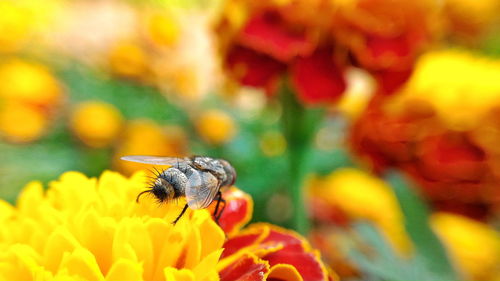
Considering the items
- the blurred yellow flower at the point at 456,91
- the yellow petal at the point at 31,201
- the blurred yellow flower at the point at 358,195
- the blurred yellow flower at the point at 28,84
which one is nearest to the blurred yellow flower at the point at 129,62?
the blurred yellow flower at the point at 28,84

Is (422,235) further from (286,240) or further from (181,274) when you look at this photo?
(181,274)

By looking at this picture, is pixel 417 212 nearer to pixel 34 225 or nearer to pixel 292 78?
pixel 292 78

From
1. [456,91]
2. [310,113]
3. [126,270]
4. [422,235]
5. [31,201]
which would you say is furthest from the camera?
[456,91]

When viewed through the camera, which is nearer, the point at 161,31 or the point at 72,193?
the point at 72,193

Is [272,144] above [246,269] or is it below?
below

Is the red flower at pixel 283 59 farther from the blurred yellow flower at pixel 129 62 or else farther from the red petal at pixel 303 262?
the blurred yellow flower at pixel 129 62

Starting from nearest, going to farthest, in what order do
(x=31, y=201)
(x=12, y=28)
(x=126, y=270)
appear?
(x=126, y=270) → (x=31, y=201) → (x=12, y=28)

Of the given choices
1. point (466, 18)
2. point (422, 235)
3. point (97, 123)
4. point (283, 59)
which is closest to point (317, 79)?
point (283, 59)
